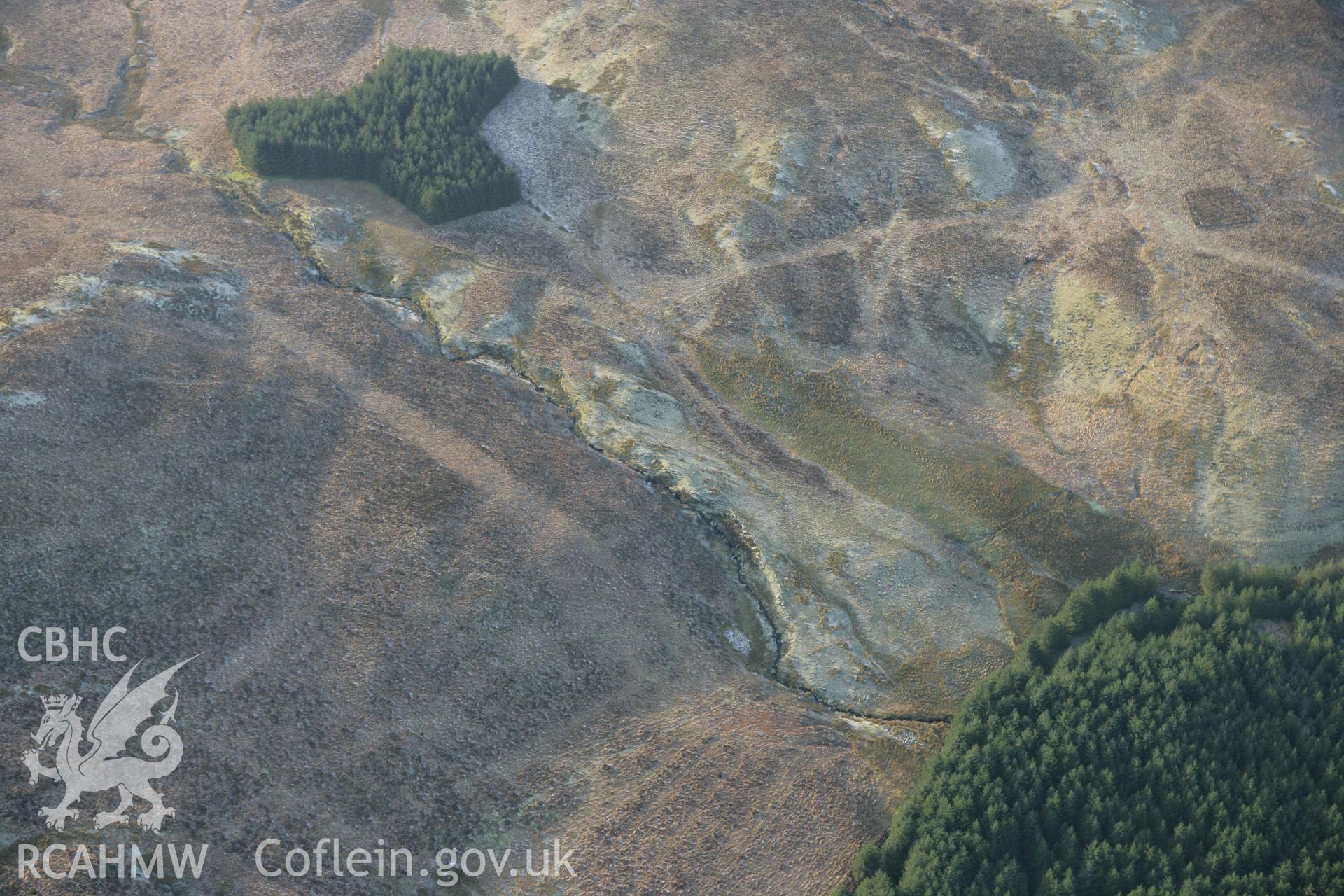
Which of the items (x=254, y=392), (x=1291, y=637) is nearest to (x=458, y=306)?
(x=254, y=392)

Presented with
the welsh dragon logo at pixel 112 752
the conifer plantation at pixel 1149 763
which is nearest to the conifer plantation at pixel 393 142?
the welsh dragon logo at pixel 112 752

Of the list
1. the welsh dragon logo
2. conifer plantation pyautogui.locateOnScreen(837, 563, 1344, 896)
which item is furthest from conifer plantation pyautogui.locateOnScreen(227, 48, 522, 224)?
conifer plantation pyautogui.locateOnScreen(837, 563, 1344, 896)

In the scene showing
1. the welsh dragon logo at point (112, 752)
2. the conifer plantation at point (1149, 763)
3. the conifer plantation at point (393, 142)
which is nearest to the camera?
the welsh dragon logo at point (112, 752)

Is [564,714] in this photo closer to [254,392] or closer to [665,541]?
[665,541]

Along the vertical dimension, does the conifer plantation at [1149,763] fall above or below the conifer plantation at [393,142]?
below

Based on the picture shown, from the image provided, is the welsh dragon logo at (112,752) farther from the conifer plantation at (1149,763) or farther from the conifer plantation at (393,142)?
the conifer plantation at (393,142)

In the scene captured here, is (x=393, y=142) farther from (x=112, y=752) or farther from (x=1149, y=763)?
(x=1149, y=763)

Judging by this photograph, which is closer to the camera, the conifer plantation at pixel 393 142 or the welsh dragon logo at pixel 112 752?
the welsh dragon logo at pixel 112 752

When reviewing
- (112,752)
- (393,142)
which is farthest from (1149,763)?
(393,142)
